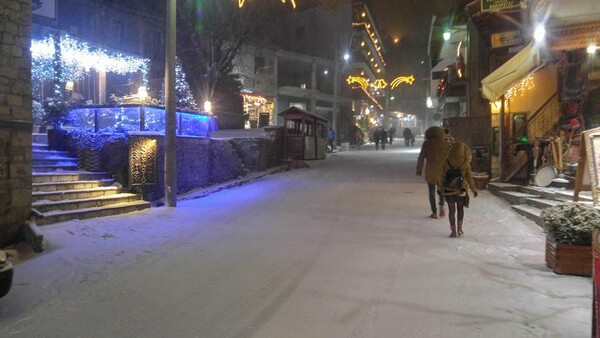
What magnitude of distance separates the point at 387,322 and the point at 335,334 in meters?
0.59

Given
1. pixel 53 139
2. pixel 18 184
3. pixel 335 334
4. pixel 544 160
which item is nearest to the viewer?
pixel 335 334

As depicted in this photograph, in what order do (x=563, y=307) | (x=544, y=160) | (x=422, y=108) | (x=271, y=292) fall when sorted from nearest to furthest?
(x=563, y=307) < (x=271, y=292) < (x=544, y=160) < (x=422, y=108)

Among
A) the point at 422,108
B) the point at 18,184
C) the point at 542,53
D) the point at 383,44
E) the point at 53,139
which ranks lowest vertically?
the point at 18,184

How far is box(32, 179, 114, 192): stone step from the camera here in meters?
10.2

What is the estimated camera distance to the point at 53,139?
43.1 ft

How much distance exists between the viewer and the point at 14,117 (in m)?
7.83

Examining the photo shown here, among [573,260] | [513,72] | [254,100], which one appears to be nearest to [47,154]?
[573,260]

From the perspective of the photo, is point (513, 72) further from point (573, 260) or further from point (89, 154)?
point (89, 154)

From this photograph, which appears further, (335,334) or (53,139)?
(53,139)

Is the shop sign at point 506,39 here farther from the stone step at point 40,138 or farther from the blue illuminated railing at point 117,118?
the stone step at point 40,138

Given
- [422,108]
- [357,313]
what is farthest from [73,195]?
[422,108]

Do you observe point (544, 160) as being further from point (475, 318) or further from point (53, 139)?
point (53, 139)

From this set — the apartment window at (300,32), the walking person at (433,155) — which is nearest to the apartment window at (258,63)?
the apartment window at (300,32)

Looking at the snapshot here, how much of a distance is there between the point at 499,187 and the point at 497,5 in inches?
210
